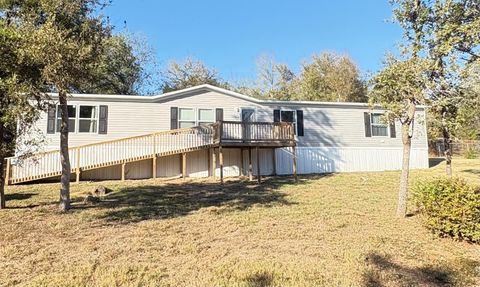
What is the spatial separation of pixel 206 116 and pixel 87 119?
5.19m

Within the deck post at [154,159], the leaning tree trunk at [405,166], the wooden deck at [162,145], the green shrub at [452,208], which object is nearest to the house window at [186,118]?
the wooden deck at [162,145]

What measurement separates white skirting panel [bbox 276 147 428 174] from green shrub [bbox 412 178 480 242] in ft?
31.7

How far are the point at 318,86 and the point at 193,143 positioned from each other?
2196 cm

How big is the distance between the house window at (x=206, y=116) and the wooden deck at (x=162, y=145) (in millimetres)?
1306

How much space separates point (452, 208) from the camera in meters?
7.91

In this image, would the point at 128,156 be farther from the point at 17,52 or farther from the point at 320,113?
the point at 320,113

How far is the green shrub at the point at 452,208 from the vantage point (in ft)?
25.5

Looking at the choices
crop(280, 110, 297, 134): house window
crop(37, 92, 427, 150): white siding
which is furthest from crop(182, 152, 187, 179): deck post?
crop(280, 110, 297, 134): house window

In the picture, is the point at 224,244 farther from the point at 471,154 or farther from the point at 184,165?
the point at 471,154

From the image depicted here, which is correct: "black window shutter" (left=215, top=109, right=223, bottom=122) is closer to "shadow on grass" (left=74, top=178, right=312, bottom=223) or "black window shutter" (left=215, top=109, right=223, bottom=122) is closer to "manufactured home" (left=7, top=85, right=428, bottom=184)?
"manufactured home" (left=7, top=85, right=428, bottom=184)

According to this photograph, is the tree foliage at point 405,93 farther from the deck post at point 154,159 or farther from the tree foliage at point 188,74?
the tree foliage at point 188,74

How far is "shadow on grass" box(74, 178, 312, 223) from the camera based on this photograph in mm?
Answer: 9539

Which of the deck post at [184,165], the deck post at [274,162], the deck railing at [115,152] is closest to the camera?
the deck railing at [115,152]

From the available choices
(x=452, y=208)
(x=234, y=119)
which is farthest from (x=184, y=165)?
(x=452, y=208)
